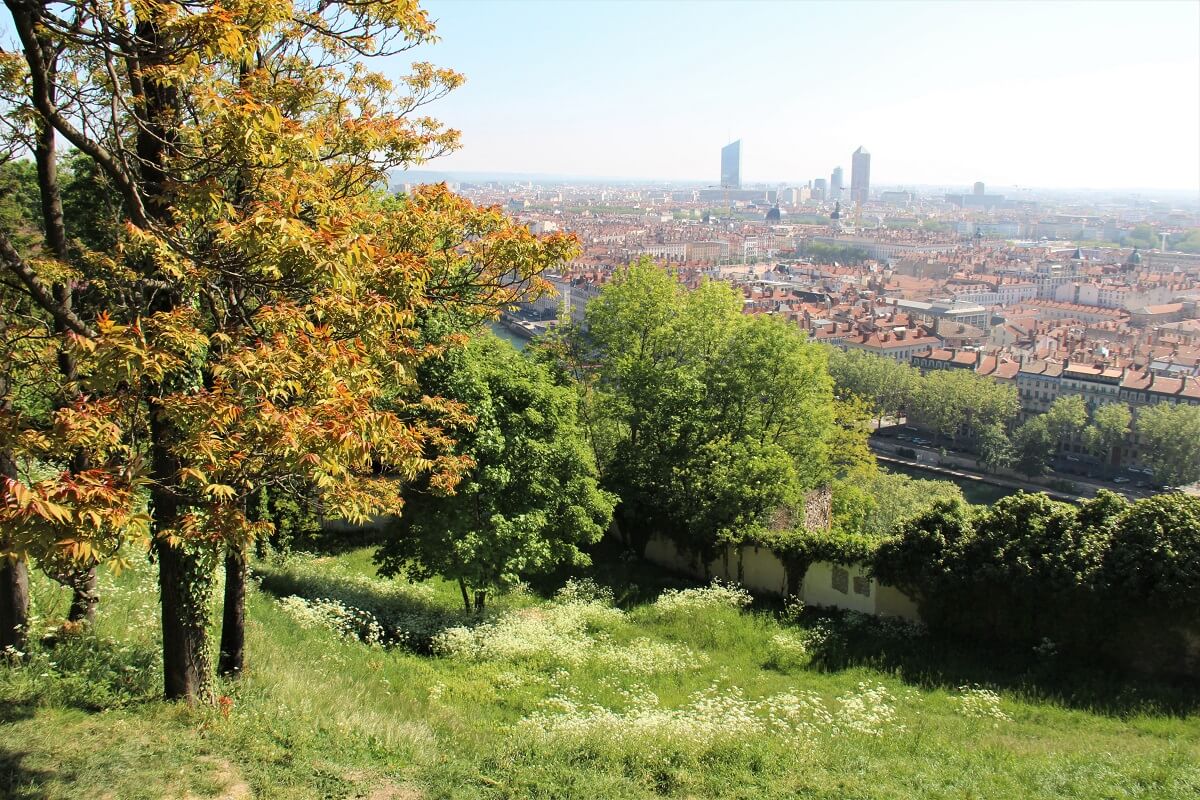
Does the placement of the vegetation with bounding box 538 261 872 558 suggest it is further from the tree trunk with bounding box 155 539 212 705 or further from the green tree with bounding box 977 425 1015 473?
the green tree with bounding box 977 425 1015 473

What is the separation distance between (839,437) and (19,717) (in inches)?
616

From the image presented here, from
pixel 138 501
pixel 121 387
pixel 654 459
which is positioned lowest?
pixel 654 459

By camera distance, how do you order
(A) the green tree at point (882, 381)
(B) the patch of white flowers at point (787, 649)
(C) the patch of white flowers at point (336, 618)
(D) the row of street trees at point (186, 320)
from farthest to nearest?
(A) the green tree at point (882, 381) < (B) the patch of white flowers at point (787, 649) < (C) the patch of white flowers at point (336, 618) < (D) the row of street trees at point (186, 320)

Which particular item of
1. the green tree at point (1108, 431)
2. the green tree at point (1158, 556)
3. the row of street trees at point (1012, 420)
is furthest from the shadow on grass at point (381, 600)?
the green tree at point (1108, 431)

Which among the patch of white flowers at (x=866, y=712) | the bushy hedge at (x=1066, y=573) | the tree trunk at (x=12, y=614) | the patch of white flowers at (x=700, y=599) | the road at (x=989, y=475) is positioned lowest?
the road at (x=989, y=475)

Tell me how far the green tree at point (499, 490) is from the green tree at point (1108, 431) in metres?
49.3

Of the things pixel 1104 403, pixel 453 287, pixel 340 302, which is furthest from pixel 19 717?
pixel 1104 403

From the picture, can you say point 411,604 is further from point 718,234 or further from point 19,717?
point 718,234

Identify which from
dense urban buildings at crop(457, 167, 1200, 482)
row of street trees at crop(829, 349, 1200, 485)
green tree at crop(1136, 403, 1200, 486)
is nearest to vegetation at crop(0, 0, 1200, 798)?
dense urban buildings at crop(457, 167, 1200, 482)

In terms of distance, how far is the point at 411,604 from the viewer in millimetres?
11031

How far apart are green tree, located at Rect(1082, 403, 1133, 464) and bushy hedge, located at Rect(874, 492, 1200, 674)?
4759cm

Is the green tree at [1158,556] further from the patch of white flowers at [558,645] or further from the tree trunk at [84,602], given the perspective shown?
the tree trunk at [84,602]

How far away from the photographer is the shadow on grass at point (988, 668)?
27.2 feet

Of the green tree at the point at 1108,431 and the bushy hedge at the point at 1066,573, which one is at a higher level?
the bushy hedge at the point at 1066,573
